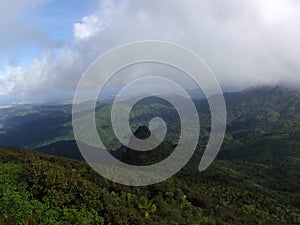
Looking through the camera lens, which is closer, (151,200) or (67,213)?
(67,213)

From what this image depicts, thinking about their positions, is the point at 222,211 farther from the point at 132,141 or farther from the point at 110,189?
the point at 132,141

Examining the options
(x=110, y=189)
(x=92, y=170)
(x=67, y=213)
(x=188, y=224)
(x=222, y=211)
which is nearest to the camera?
(x=67, y=213)

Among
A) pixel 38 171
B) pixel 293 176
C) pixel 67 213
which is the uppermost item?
pixel 38 171

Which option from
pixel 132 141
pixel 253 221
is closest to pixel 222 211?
pixel 253 221

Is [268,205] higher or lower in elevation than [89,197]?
lower

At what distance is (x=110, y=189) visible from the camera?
3859 cm

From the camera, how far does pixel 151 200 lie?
129 feet

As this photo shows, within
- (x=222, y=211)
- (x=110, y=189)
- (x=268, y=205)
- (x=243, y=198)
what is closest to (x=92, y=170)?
(x=110, y=189)

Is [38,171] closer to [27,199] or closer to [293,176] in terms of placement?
[27,199]

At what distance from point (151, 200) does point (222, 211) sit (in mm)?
11383

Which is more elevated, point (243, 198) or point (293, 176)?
point (243, 198)

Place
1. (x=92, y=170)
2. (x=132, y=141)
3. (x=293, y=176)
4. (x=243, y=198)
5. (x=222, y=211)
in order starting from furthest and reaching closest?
(x=293, y=176) → (x=132, y=141) → (x=243, y=198) → (x=222, y=211) → (x=92, y=170)

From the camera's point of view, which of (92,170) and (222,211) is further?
(222,211)

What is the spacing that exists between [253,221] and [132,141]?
82711 millimetres
